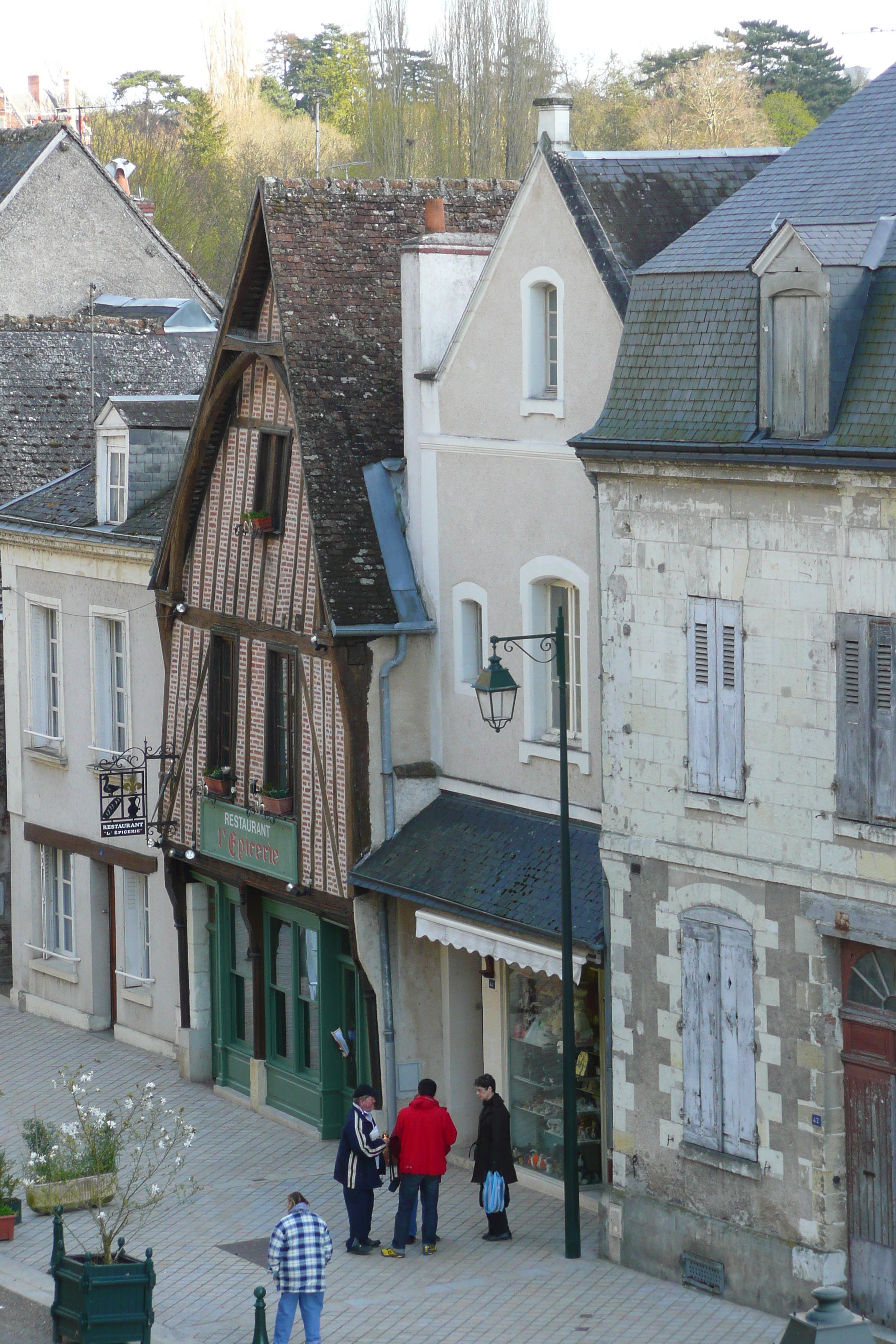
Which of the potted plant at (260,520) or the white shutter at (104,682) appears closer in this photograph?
the potted plant at (260,520)

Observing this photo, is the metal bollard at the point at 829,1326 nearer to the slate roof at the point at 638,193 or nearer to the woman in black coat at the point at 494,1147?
the woman in black coat at the point at 494,1147

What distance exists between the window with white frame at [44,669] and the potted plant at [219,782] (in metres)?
4.45

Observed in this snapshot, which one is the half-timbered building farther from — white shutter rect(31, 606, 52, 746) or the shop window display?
white shutter rect(31, 606, 52, 746)

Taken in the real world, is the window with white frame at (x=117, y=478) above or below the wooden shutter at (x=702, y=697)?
above

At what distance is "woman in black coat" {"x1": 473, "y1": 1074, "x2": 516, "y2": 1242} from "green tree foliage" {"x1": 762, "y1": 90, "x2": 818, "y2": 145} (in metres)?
43.0

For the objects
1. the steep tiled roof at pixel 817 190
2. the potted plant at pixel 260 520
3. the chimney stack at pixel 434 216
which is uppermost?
the chimney stack at pixel 434 216

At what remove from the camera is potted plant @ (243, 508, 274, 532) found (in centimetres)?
2161

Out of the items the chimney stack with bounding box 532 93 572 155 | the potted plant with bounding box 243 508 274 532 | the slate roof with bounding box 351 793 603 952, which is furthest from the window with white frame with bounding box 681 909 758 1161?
the potted plant with bounding box 243 508 274 532

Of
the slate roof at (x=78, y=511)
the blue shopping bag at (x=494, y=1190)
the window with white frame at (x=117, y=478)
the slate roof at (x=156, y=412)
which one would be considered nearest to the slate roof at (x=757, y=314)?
the blue shopping bag at (x=494, y=1190)

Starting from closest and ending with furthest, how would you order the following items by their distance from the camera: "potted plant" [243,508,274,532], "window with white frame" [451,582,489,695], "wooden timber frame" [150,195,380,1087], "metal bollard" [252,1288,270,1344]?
"metal bollard" [252,1288,270,1344], "window with white frame" [451,582,489,695], "wooden timber frame" [150,195,380,1087], "potted plant" [243,508,274,532]

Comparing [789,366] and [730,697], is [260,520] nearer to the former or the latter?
[730,697]

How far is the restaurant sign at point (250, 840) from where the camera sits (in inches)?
854

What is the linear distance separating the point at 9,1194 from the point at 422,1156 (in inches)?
160

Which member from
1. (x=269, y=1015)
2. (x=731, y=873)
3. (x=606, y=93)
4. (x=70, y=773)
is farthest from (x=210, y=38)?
(x=731, y=873)
